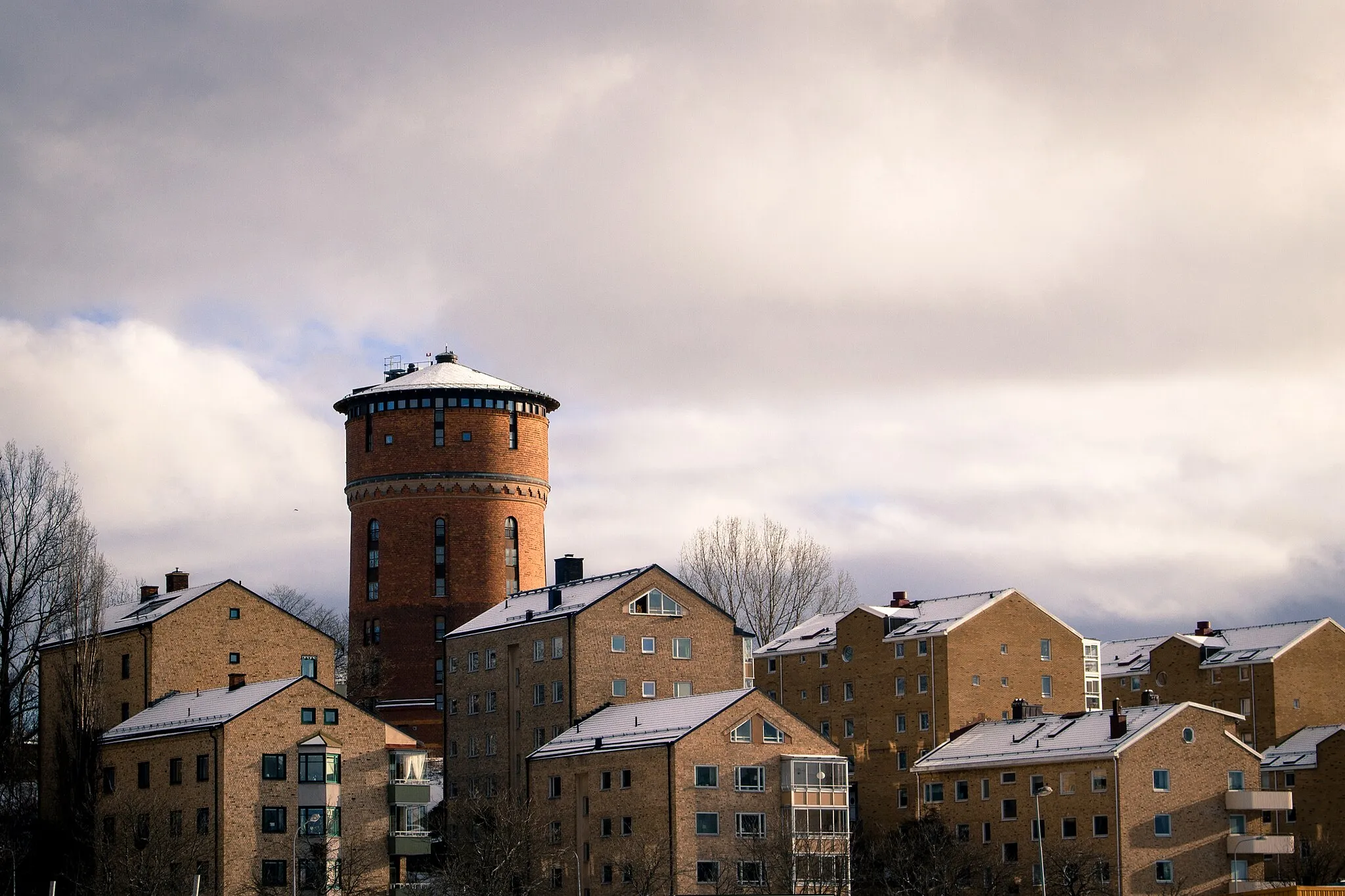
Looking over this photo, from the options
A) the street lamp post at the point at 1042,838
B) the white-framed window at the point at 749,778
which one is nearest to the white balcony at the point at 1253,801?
the street lamp post at the point at 1042,838

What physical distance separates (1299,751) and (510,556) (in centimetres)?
4387

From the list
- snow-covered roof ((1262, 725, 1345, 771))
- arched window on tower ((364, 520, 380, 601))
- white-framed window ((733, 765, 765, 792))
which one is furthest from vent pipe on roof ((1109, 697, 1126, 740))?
arched window on tower ((364, 520, 380, 601))

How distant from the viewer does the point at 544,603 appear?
98.6 m

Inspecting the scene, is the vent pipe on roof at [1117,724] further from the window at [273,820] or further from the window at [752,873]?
the window at [273,820]

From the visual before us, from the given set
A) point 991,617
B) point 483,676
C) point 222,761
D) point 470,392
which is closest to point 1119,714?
point 991,617

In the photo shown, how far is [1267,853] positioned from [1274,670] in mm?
25164

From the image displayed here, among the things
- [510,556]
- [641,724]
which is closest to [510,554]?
[510,556]

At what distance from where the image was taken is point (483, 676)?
98750 millimetres

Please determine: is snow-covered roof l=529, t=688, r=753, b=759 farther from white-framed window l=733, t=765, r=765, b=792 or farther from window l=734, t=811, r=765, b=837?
window l=734, t=811, r=765, b=837

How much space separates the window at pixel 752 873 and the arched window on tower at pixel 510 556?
3867cm

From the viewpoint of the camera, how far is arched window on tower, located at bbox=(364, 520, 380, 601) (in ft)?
385

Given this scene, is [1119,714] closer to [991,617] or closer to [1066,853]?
[1066,853]

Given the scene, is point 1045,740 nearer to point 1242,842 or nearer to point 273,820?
point 1242,842

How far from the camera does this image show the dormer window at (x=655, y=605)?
93938 millimetres
